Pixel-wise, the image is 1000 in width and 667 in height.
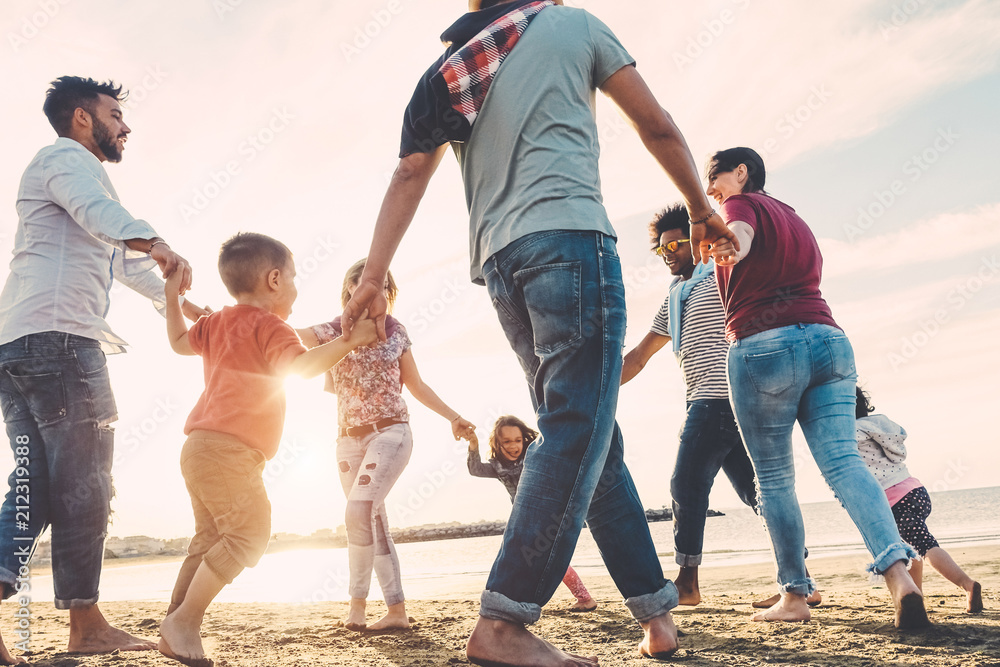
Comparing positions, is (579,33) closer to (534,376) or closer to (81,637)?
(534,376)

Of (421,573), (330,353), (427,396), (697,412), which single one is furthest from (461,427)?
(421,573)

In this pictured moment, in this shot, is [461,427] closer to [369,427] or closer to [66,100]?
[369,427]

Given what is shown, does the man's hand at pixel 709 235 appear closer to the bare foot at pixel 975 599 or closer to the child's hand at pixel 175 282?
the bare foot at pixel 975 599

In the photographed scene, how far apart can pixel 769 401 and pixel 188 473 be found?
239 cm

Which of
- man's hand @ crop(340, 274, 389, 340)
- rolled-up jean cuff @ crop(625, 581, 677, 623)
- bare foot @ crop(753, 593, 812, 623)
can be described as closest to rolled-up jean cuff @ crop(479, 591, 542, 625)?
rolled-up jean cuff @ crop(625, 581, 677, 623)

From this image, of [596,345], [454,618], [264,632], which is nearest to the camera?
[596,345]

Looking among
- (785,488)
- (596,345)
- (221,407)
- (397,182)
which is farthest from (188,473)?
Result: (785,488)

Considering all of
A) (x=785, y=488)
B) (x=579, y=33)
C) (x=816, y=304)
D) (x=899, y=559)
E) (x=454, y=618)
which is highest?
(x=579, y=33)

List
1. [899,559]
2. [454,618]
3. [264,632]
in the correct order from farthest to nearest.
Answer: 1. [454,618]
2. [264,632]
3. [899,559]

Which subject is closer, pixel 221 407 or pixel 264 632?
pixel 221 407

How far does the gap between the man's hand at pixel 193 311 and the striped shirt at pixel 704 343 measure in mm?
2913

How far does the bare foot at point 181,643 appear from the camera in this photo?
237 cm

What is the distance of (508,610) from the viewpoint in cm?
192

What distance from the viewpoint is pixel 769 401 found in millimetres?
3021
